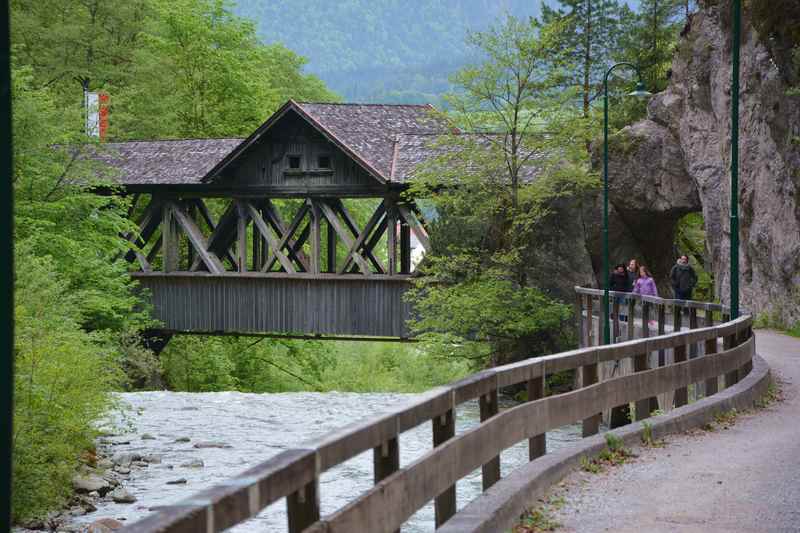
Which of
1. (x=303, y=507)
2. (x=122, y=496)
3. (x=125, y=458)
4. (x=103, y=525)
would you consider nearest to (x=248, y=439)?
(x=125, y=458)

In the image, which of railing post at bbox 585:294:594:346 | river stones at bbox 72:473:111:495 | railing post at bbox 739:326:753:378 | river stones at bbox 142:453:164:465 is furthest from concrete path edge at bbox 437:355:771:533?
railing post at bbox 585:294:594:346

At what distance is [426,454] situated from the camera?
17.9 feet

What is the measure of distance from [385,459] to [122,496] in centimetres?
1158

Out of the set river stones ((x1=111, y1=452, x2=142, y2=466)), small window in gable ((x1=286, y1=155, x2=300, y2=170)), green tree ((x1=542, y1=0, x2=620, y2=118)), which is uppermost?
green tree ((x1=542, y1=0, x2=620, y2=118))

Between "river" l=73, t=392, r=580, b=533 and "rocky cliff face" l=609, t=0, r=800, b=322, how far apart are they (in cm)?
755

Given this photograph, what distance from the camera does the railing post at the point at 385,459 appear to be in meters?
4.82

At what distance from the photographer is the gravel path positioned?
6.63 meters

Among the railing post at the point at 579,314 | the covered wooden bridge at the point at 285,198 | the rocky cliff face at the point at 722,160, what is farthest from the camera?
the covered wooden bridge at the point at 285,198

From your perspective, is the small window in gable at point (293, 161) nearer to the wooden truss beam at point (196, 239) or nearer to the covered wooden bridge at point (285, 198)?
the covered wooden bridge at point (285, 198)

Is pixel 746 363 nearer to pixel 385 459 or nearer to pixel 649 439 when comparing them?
pixel 649 439

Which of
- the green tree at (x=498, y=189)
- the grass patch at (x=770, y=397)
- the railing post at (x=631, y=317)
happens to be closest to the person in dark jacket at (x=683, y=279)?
the railing post at (x=631, y=317)

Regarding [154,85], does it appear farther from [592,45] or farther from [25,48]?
[592,45]

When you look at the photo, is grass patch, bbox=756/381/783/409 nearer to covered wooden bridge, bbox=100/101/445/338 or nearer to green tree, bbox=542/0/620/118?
covered wooden bridge, bbox=100/101/445/338

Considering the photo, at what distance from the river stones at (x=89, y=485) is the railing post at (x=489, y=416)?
10497 mm
